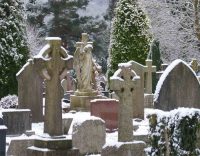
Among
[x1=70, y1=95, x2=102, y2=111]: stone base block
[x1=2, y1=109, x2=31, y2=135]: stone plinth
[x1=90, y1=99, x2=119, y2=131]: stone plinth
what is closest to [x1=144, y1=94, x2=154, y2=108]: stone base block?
[x1=70, y1=95, x2=102, y2=111]: stone base block

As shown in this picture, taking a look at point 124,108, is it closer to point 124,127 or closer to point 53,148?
point 124,127

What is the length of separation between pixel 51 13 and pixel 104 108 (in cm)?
3356

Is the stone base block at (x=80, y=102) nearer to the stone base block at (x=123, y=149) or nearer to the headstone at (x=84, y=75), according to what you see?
the headstone at (x=84, y=75)

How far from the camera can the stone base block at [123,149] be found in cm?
1125

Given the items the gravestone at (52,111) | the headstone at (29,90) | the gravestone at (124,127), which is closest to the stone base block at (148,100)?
the headstone at (29,90)

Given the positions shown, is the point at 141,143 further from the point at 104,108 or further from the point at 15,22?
the point at 15,22

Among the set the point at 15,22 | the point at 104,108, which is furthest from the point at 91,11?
the point at 104,108

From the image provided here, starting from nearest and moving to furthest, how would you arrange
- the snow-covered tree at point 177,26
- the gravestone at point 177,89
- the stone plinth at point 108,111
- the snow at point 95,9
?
1. the gravestone at point 177,89
2. the stone plinth at point 108,111
3. the snow-covered tree at point 177,26
4. the snow at point 95,9

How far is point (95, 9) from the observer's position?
2157 inches

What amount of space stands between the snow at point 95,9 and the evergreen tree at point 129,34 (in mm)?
15735

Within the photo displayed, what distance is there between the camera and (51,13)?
49.0m

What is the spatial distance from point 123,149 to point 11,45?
14460 millimetres

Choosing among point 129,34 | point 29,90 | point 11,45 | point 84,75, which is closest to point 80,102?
point 84,75

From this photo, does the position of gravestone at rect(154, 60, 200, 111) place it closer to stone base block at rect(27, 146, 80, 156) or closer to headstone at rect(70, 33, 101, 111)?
stone base block at rect(27, 146, 80, 156)
